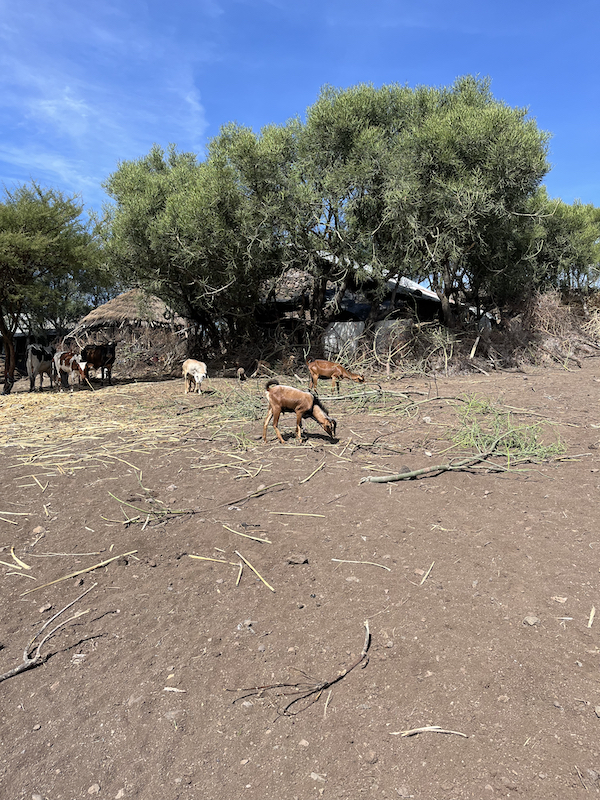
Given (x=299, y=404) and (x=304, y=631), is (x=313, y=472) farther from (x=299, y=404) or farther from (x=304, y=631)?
(x=304, y=631)

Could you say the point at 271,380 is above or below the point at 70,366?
above

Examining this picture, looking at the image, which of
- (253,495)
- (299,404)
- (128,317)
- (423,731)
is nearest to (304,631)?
(423,731)

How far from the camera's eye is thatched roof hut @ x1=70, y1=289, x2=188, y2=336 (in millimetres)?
21578

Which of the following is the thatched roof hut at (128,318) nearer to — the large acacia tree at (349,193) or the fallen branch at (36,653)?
the large acacia tree at (349,193)

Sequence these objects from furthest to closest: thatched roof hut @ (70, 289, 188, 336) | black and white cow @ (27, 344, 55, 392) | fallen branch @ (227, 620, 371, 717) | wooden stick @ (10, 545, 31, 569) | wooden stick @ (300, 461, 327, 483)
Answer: thatched roof hut @ (70, 289, 188, 336), black and white cow @ (27, 344, 55, 392), wooden stick @ (300, 461, 327, 483), wooden stick @ (10, 545, 31, 569), fallen branch @ (227, 620, 371, 717)

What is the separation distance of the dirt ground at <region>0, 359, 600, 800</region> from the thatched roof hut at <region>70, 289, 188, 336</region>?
54.5 ft

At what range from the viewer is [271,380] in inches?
251

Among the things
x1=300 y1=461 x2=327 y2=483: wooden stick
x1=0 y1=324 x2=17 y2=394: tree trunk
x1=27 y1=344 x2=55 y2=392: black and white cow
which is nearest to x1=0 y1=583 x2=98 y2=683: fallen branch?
x1=300 y1=461 x2=327 y2=483: wooden stick

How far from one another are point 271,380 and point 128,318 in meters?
17.5

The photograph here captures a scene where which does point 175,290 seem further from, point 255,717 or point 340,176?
point 255,717

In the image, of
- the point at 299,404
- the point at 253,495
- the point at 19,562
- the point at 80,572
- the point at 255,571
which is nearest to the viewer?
the point at 255,571

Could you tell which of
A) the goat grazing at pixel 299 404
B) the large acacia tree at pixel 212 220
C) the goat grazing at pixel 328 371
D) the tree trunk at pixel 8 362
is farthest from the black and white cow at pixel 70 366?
the goat grazing at pixel 299 404

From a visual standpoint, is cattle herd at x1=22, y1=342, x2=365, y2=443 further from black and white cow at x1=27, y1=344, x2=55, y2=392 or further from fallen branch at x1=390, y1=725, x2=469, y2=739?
fallen branch at x1=390, y1=725, x2=469, y2=739

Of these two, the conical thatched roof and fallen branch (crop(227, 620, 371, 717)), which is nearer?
fallen branch (crop(227, 620, 371, 717))
